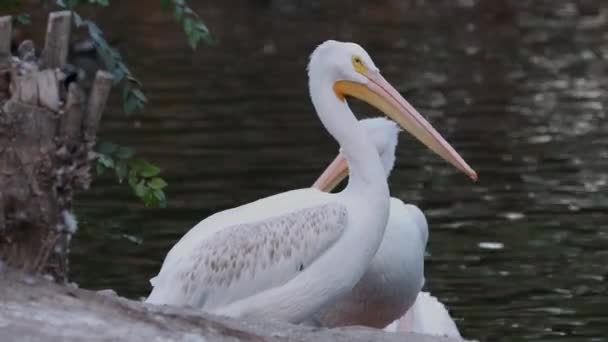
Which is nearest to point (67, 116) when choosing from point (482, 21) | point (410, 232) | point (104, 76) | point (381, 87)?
point (104, 76)

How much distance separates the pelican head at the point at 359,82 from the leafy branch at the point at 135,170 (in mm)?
1432

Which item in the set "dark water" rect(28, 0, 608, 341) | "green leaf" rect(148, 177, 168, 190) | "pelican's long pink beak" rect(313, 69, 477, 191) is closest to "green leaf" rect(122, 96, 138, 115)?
"green leaf" rect(148, 177, 168, 190)

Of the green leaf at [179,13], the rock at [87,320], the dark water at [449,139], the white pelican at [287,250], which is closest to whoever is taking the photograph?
the rock at [87,320]

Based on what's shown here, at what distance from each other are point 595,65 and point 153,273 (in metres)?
10.7

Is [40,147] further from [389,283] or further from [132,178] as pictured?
[389,283]

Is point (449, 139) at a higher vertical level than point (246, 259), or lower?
lower

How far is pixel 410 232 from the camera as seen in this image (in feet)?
27.1

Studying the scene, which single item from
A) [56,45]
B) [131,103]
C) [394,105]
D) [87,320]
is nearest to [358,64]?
[394,105]

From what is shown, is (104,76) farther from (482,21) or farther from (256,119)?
(482,21)

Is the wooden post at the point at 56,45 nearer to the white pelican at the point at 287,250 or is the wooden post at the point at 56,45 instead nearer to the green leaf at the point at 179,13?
the green leaf at the point at 179,13

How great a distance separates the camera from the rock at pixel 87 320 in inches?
201

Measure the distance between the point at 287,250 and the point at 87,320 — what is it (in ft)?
6.73

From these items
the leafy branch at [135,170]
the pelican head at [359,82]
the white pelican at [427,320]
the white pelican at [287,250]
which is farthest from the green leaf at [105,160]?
the white pelican at [427,320]

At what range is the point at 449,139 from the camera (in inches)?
583
